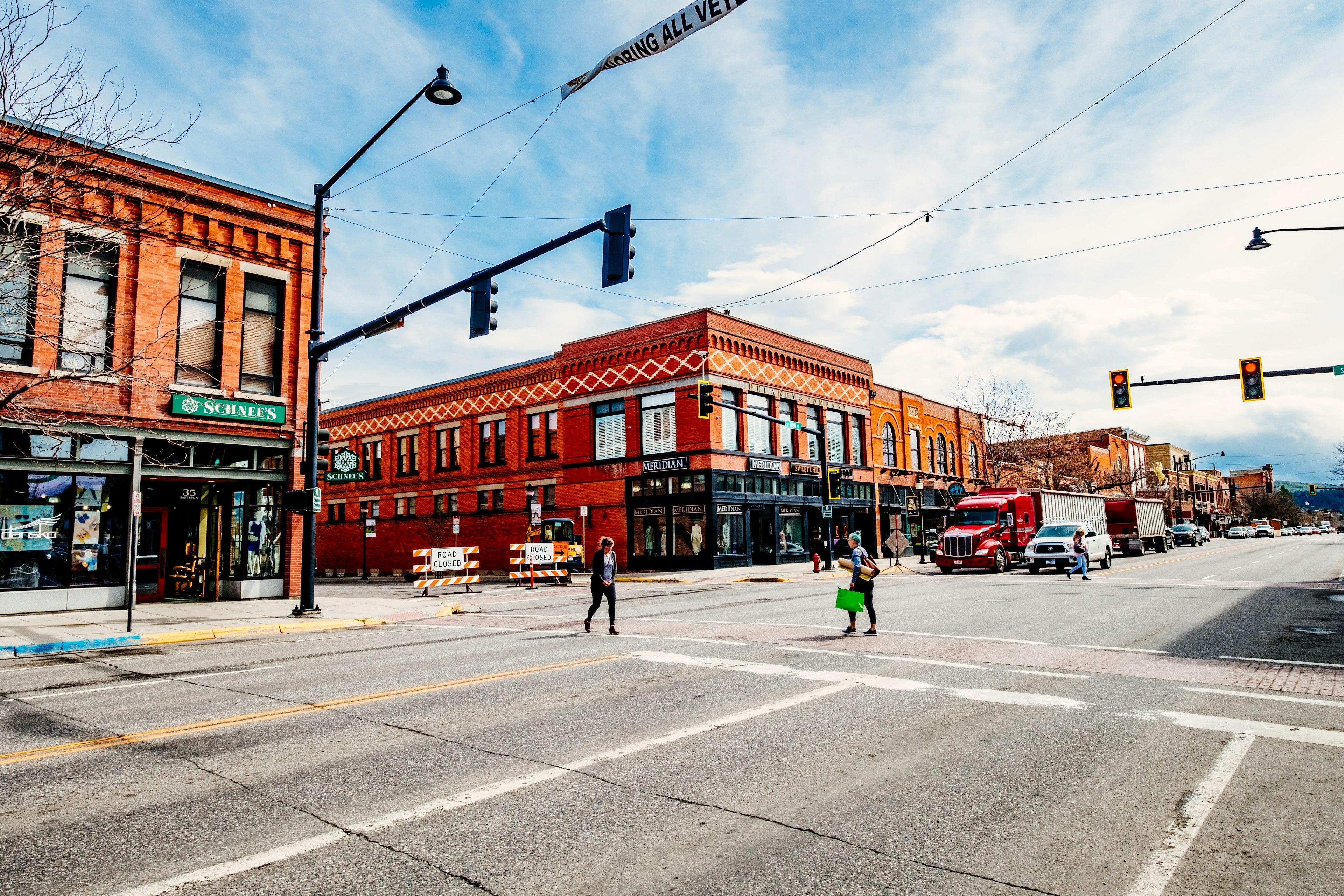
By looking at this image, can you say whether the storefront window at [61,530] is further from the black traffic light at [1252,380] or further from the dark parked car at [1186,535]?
the dark parked car at [1186,535]

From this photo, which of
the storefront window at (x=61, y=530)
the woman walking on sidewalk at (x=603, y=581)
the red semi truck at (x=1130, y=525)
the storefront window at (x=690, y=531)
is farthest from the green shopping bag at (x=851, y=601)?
the red semi truck at (x=1130, y=525)

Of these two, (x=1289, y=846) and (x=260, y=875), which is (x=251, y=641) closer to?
(x=260, y=875)

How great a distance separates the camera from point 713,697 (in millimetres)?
7812

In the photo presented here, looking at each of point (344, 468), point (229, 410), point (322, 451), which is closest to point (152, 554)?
point (229, 410)

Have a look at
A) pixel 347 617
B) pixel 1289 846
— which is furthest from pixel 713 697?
pixel 347 617

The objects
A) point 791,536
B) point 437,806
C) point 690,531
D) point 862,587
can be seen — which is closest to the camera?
point 437,806

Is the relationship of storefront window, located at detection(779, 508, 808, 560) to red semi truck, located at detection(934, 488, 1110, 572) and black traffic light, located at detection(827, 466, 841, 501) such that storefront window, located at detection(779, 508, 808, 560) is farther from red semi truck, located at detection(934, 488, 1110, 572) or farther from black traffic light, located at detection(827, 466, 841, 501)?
red semi truck, located at detection(934, 488, 1110, 572)

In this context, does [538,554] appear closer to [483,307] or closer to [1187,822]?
[483,307]

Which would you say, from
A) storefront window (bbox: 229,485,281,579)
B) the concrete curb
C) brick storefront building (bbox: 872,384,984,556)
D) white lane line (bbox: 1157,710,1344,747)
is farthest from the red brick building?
white lane line (bbox: 1157,710,1344,747)

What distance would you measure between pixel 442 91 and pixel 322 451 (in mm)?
8781

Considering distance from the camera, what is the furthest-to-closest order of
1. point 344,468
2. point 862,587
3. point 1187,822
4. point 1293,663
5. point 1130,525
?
point 1130,525 < point 344,468 < point 862,587 < point 1293,663 < point 1187,822

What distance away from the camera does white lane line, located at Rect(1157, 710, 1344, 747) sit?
6074 millimetres

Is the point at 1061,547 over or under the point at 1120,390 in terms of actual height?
under

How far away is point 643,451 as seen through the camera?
36219 millimetres
